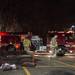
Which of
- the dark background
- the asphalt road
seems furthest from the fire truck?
the asphalt road

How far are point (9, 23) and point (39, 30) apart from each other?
3938mm

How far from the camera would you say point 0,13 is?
40938 mm

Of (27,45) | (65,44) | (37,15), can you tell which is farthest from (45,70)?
(37,15)

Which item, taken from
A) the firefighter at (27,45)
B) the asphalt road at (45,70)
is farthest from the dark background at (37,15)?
the asphalt road at (45,70)

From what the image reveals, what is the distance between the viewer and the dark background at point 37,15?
111ft

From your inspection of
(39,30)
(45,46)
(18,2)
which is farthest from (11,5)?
(39,30)

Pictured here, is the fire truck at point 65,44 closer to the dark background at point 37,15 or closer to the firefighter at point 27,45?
the firefighter at point 27,45

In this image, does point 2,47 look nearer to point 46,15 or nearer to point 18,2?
point 18,2

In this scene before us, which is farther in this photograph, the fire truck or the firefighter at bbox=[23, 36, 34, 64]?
the fire truck

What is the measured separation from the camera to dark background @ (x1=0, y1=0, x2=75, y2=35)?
33.8 meters

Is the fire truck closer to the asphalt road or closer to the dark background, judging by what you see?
the dark background

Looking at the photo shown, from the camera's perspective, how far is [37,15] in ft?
141

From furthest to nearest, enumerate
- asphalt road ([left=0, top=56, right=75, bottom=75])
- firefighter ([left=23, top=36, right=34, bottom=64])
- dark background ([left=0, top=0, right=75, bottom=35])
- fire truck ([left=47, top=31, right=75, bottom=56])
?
dark background ([left=0, top=0, right=75, bottom=35]) → fire truck ([left=47, top=31, right=75, bottom=56]) → firefighter ([left=23, top=36, right=34, bottom=64]) → asphalt road ([left=0, top=56, right=75, bottom=75])

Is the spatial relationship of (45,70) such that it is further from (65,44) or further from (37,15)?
(37,15)
